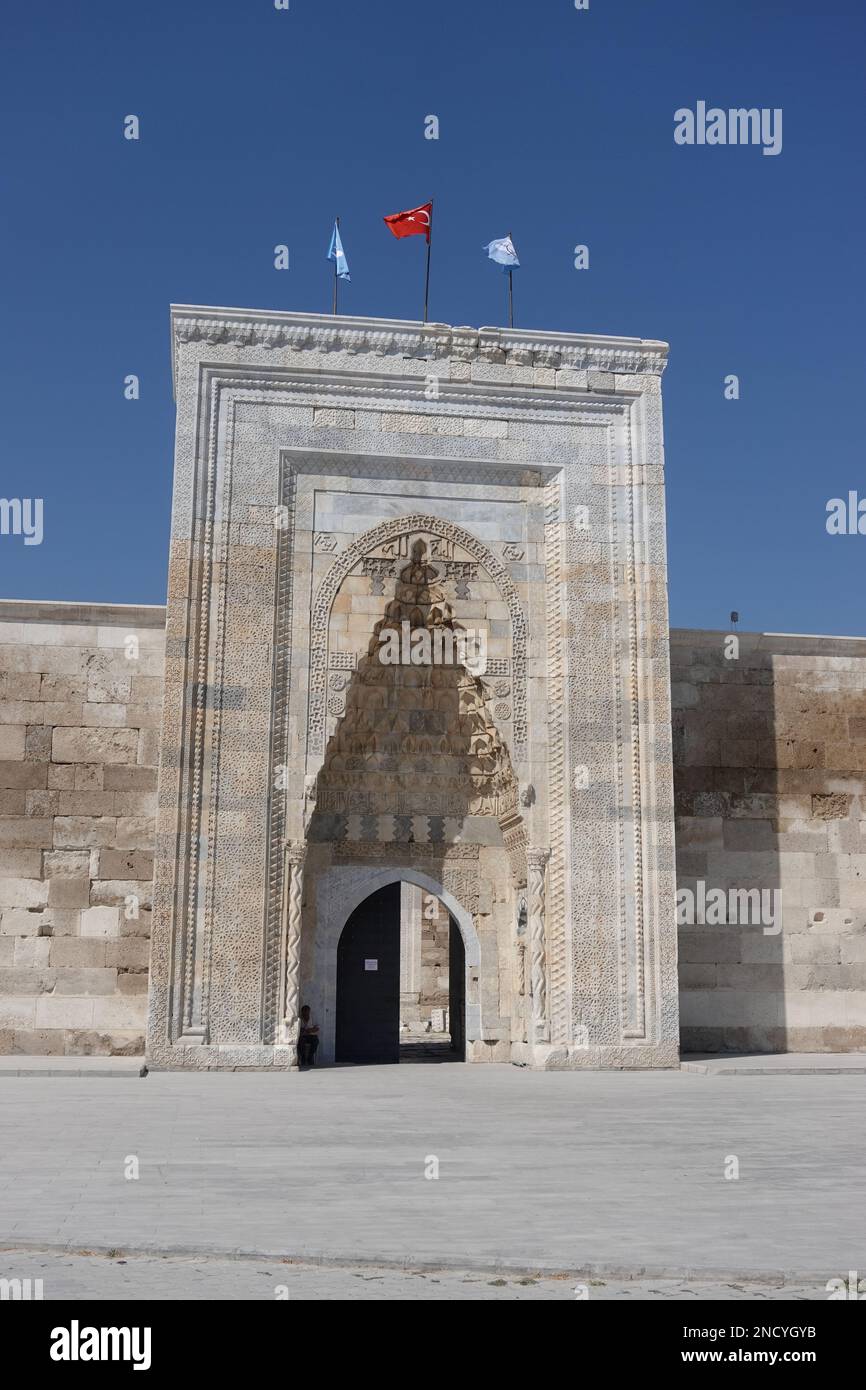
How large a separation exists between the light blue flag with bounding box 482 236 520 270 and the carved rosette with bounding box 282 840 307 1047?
21.5 ft

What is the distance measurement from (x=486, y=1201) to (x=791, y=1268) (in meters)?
1.46

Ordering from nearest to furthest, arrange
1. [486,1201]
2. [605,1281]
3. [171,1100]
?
[605,1281] < [486,1201] < [171,1100]

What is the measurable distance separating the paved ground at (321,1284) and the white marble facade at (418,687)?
26.0 ft

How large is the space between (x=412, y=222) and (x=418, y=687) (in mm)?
4825

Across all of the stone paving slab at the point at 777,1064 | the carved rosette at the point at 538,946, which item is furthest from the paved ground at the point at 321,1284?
the carved rosette at the point at 538,946

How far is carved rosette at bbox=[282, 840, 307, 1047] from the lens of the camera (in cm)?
1184

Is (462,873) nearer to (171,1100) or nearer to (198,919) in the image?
(198,919)

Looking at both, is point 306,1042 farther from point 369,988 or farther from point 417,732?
point 417,732

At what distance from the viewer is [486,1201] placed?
5.02 meters

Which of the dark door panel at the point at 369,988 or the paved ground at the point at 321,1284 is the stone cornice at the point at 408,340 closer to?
the dark door panel at the point at 369,988

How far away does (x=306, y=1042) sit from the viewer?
1213 centimetres

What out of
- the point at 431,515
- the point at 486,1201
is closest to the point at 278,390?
the point at 431,515

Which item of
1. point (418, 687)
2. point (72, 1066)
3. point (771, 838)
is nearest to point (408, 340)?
point (418, 687)

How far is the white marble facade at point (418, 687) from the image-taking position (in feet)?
39.5
